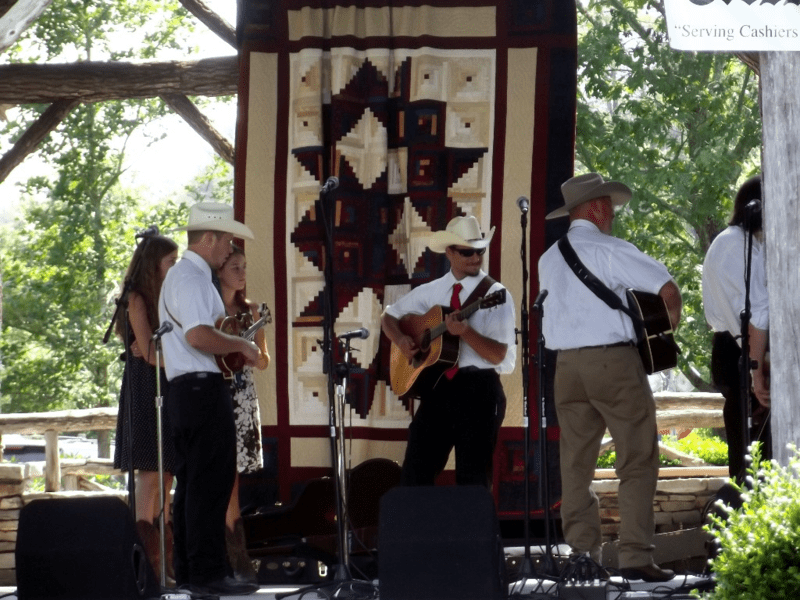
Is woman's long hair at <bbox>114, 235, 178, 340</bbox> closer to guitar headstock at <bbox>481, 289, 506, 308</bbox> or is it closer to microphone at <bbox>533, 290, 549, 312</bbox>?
guitar headstock at <bbox>481, 289, 506, 308</bbox>

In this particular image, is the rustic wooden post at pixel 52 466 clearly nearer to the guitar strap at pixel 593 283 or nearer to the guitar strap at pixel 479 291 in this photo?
the guitar strap at pixel 479 291

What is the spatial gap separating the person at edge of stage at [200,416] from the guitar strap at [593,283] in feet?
4.88

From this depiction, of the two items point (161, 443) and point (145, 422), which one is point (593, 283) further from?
point (145, 422)

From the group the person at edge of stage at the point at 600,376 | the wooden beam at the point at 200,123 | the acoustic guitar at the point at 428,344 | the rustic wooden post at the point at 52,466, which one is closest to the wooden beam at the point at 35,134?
the wooden beam at the point at 200,123

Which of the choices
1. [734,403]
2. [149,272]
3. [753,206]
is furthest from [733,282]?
[149,272]

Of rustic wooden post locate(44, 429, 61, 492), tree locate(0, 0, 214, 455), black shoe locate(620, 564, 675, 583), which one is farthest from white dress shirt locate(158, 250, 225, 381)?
tree locate(0, 0, 214, 455)

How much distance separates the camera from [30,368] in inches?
802

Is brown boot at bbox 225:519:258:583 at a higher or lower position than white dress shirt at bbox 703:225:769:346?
lower

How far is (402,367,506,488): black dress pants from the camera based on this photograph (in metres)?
6.24

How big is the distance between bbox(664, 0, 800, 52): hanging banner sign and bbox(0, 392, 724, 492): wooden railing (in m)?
4.38

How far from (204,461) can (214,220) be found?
1.13m

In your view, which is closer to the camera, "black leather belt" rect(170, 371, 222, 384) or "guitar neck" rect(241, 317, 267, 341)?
"black leather belt" rect(170, 371, 222, 384)

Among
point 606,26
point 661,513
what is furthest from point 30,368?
point 661,513

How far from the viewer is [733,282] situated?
19.1 ft
